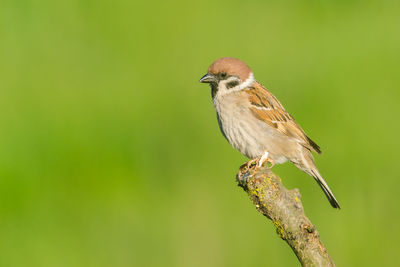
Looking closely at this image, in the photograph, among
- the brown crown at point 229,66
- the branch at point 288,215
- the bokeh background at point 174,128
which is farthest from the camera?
the bokeh background at point 174,128

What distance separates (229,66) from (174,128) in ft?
3.69

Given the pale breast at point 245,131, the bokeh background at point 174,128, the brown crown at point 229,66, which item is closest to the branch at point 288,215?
the pale breast at point 245,131

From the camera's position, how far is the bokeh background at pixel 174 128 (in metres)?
4.38

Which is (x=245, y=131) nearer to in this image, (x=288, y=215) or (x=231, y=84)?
(x=231, y=84)

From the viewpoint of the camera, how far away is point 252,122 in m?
3.96

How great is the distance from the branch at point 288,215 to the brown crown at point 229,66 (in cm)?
127

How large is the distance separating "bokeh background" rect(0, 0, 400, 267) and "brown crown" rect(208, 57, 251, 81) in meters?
0.87

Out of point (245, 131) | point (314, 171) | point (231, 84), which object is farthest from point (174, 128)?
point (314, 171)

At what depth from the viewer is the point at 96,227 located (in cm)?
443

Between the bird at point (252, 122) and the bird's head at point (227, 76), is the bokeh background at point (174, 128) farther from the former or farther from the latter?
the bird's head at point (227, 76)

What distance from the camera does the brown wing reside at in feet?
13.1

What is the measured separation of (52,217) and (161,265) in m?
0.75

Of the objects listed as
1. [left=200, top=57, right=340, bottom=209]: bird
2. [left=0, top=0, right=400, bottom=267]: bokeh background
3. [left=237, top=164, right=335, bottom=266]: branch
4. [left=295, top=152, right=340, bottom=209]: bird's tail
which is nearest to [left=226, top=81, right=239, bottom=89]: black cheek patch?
[left=200, top=57, right=340, bottom=209]: bird

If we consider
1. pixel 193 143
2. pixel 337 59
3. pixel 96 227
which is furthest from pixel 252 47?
pixel 96 227
